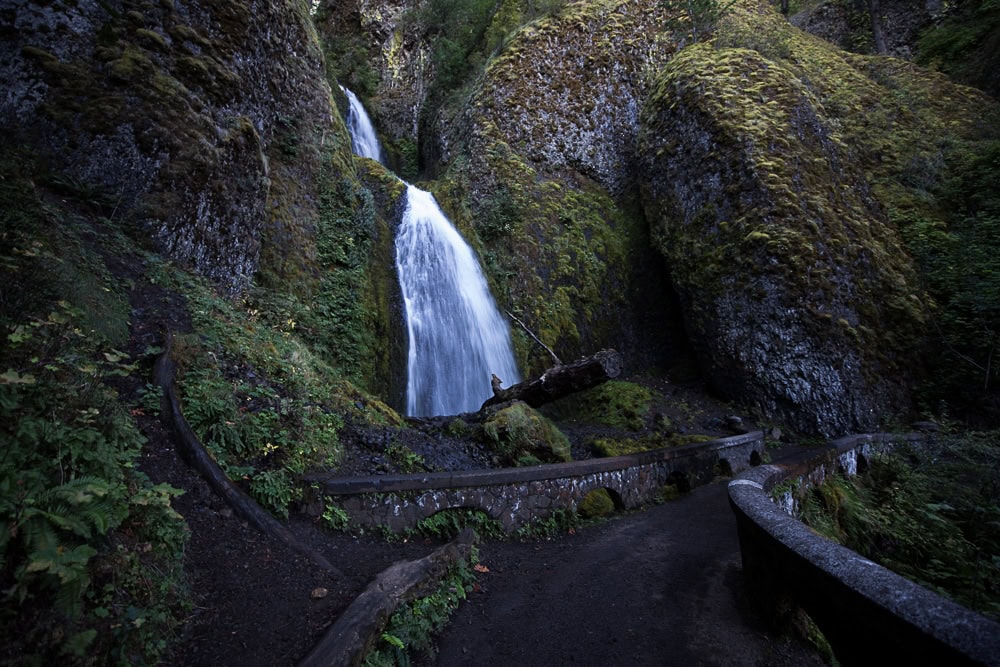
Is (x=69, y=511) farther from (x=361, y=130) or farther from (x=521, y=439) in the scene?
(x=361, y=130)

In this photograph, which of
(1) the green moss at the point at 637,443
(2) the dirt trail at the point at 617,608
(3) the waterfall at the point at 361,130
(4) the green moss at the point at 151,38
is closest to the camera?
(2) the dirt trail at the point at 617,608

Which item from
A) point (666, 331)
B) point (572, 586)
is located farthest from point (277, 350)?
point (666, 331)

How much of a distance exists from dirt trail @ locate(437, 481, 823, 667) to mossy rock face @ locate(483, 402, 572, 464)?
1.48 meters

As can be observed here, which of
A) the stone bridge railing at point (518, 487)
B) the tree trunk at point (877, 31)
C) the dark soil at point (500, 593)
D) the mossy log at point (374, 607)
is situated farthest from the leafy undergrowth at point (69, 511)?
the tree trunk at point (877, 31)

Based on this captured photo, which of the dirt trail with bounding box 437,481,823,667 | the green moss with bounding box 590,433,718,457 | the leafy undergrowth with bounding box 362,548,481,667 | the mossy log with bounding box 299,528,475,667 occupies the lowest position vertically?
the green moss with bounding box 590,433,718,457

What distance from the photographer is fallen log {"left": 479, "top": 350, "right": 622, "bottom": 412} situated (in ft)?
26.4

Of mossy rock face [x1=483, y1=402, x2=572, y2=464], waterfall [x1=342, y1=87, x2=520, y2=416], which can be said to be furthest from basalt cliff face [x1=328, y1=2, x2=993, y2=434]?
mossy rock face [x1=483, y1=402, x2=572, y2=464]

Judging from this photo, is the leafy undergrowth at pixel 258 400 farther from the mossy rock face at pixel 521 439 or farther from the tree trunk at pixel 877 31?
the tree trunk at pixel 877 31

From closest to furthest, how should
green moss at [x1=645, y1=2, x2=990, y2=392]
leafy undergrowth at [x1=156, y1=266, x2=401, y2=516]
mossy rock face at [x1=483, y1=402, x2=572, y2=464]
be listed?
leafy undergrowth at [x1=156, y1=266, x2=401, y2=516], mossy rock face at [x1=483, y1=402, x2=572, y2=464], green moss at [x1=645, y1=2, x2=990, y2=392]

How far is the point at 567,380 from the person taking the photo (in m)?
8.27

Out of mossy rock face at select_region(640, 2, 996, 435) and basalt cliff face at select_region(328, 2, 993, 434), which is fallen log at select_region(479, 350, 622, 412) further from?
mossy rock face at select_region(640, 2, 996, 435)

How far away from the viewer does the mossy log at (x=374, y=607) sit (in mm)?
2506

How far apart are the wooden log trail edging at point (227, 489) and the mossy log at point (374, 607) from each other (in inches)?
21.2

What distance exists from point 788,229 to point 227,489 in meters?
13.7
